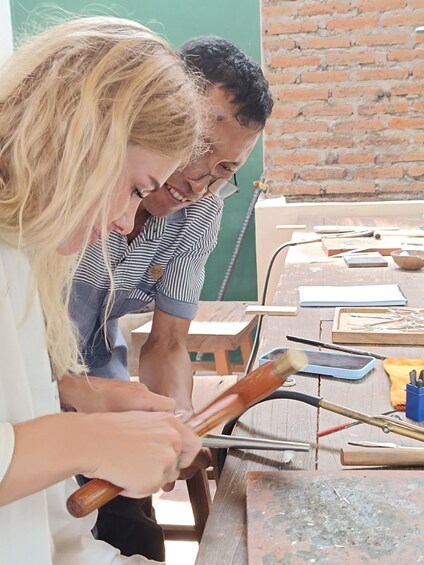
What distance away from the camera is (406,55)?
4.32 meters

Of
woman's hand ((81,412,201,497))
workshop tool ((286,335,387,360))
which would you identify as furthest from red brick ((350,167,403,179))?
woman's hand ((81,412,201,497))

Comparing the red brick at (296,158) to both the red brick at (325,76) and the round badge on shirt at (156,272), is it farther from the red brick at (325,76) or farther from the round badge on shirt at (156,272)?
the round badge on shirt at (156,272)

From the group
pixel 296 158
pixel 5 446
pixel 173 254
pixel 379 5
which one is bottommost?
pixel 296 158

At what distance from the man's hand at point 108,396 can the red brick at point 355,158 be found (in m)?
3.50

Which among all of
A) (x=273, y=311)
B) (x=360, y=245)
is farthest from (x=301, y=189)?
(x=273, y=311)

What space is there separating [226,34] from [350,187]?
1.30 m

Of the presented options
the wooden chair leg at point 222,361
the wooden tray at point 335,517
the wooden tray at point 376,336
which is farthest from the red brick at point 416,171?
the wooden tray at point 335,517

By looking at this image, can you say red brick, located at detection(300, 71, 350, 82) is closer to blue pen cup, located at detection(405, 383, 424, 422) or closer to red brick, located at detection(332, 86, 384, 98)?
red brick, located at detection(332, 86, 384, 98)

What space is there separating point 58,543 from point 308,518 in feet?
1.33

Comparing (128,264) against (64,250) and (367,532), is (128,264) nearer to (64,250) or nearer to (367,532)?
(64,250)

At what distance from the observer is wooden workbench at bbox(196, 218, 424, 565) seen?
2.91 feet

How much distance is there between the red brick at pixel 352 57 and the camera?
4.32 meters

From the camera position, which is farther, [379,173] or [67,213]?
[379,173]

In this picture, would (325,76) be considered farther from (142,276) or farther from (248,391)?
(248,391)
